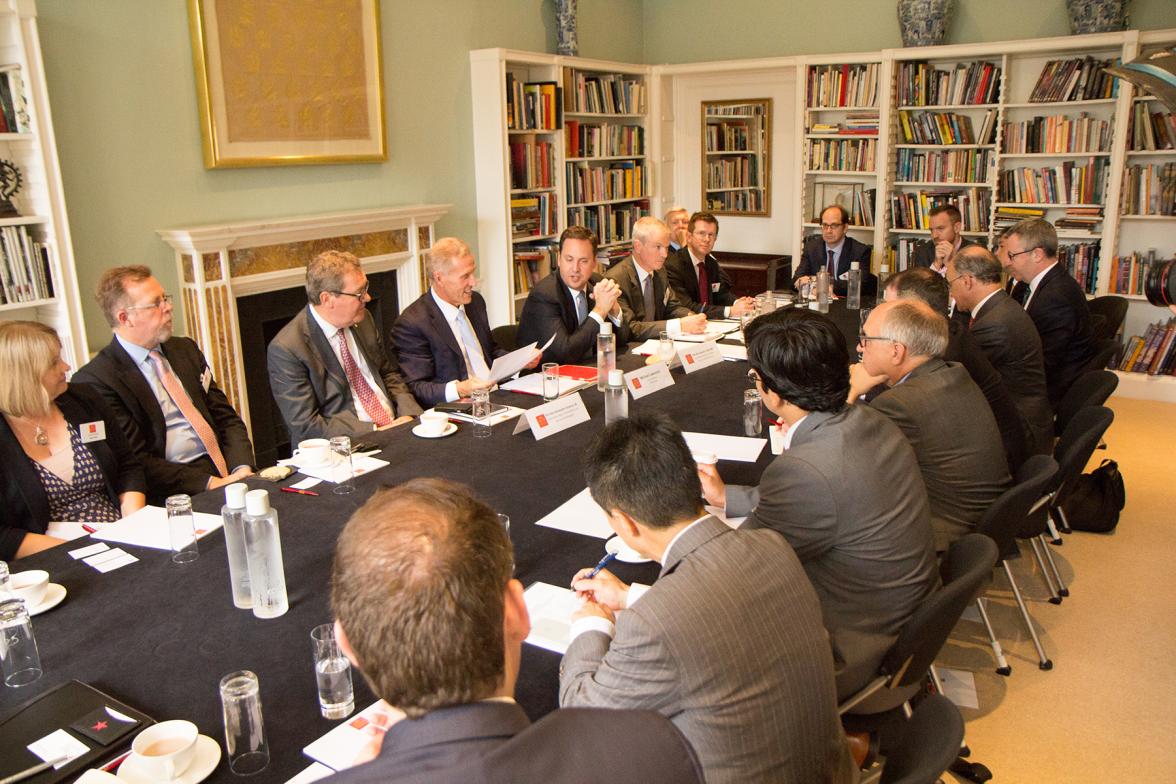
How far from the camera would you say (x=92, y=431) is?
2939mm

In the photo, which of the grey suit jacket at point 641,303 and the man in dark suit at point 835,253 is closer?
the grey suit jacket at point 641,303

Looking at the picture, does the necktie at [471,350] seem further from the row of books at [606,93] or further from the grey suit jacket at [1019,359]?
the row of books at [606,93]

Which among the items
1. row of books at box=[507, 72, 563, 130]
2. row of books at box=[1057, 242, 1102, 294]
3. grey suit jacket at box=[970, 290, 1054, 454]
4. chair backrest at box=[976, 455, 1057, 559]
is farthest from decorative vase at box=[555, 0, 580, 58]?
chair backrest at box=[976, 455, 1057, 559]

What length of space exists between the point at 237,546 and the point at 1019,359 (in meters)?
3.54

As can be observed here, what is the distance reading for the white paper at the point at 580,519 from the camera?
7.93 feet

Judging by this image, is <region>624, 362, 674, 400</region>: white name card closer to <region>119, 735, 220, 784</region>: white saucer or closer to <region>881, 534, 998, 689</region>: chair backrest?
<region>881, 534, 998, 689</region>: chair backrest

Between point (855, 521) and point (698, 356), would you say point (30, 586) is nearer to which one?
point (855, 521)

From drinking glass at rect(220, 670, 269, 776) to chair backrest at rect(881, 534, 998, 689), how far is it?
1374 mm

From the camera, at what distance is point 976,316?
4414 mm

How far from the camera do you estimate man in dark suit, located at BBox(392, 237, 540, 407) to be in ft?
13.5

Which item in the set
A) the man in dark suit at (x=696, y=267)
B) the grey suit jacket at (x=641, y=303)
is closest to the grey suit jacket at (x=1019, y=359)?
the grey suit jacket at (x=641, y=303)

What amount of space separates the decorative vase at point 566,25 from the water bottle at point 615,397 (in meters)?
4.88

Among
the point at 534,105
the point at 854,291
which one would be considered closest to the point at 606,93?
the point at 534,105

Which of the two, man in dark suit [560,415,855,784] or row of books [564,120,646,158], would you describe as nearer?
man in dark suit [560,415,855,784]
